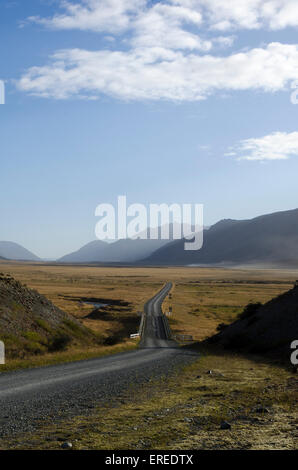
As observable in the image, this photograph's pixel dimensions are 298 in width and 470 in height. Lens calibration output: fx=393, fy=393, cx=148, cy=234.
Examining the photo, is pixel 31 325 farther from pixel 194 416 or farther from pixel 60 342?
pixel 194 416

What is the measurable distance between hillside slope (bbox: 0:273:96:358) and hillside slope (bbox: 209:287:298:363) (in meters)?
16.0

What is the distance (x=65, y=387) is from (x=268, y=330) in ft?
88.3

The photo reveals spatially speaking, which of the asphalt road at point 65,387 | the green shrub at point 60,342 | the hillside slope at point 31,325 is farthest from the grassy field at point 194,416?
the green shrub at point 60,342

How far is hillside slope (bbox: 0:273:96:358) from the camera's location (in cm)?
3192

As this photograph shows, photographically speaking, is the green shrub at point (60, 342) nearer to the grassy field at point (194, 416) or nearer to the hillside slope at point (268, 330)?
the grassy field at point (194, 416)

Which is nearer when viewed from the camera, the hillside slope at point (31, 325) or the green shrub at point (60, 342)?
the hillside slope at point (31, 325)

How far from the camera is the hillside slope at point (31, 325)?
31.9 metres

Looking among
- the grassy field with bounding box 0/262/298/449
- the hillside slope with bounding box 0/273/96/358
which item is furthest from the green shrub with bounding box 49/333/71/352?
the grassy field with bounding box 0/262/298/449

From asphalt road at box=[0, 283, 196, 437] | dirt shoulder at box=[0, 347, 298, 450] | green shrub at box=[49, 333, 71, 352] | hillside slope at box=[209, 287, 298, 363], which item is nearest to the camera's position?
dirt shoulder at box=[0, 347, 298, 450]

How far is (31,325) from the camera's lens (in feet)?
120

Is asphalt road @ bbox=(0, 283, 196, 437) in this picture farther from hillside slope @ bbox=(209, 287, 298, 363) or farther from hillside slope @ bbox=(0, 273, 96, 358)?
hillside slope @ bbox=(209, 287, 298, 363)

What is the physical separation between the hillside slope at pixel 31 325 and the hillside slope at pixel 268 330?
16.0m

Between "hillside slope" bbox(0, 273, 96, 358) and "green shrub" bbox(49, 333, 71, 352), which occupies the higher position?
"hillside slope" bbox(0, 273, 96, 358)

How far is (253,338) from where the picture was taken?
134 feet
